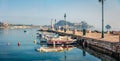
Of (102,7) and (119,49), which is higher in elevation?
(102,7)

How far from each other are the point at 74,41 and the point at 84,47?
13177 mm

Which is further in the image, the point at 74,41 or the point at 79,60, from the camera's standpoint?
the point at 74,41

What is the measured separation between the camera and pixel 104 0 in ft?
231

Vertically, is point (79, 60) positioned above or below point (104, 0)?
below

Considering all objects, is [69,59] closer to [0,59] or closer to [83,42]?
[0,59]

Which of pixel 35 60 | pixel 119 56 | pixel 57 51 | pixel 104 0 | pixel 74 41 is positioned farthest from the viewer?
pixel 74 41

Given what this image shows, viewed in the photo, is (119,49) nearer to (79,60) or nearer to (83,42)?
(79,60)

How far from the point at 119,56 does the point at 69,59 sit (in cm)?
1022

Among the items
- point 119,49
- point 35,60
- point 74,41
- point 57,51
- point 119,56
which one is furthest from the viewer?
point 74,41

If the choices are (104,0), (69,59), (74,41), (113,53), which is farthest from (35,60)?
(74,41)

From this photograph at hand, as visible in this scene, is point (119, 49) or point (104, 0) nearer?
point (119, 49)

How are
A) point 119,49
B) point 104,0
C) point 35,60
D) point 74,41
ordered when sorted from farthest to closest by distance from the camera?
point 74,41 → point 104,0 → point 35,60 → point 119,49

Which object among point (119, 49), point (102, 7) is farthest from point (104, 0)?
point (119, 49)

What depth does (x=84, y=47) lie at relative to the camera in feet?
236
